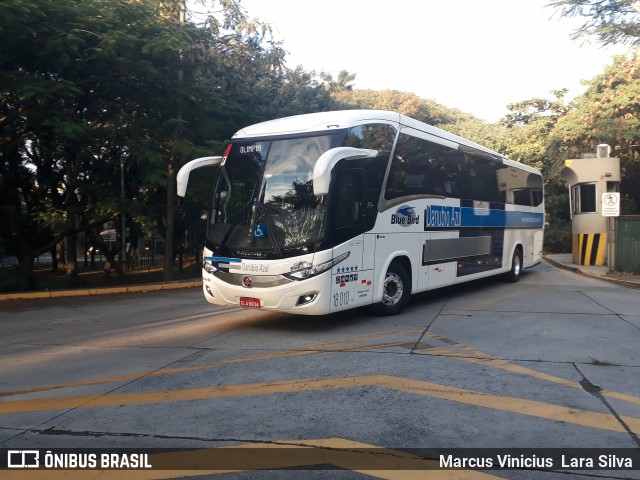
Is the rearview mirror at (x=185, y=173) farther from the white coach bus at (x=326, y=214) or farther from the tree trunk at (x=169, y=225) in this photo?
the tree trunk at (x=169, y=225)

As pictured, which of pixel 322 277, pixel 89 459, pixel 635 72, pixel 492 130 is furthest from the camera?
pixel 492 130

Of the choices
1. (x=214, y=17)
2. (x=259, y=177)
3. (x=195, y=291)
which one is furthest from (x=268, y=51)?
(x=259, y=177)

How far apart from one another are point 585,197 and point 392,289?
14.0 m

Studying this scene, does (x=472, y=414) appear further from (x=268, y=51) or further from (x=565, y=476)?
(x=268, y=51)

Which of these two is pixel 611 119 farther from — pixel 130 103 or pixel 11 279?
pixel 11 279

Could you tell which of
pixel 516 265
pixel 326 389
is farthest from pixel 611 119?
pixel 326 389

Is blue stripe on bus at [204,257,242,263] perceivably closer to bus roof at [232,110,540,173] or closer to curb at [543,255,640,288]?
bus roof at [232,110,540,173]

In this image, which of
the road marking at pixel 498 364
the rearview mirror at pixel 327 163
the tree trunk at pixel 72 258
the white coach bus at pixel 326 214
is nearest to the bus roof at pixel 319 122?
the white coach bus at pixel 326 214

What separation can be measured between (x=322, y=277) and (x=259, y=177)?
6.21ft

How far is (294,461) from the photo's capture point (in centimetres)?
383

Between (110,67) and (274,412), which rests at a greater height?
(110,67)

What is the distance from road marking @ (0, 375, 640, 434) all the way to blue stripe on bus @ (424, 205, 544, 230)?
17.0 ft

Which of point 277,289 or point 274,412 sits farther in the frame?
point 277,289

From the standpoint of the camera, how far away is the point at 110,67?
42.2ft
